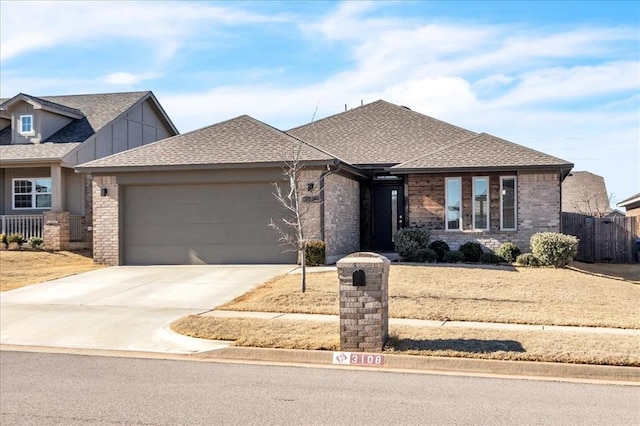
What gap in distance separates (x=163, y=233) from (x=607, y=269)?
593 inches

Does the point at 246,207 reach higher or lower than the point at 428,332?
higher

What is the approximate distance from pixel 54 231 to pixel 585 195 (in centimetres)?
3610

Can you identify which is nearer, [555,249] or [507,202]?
[555,249]

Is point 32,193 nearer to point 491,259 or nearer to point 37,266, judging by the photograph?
point 37,266

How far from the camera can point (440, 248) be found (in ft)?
72.2

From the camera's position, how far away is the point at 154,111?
34906 millimetres

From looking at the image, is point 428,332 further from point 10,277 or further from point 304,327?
point 10,277

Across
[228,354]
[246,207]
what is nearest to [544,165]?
[246,207]

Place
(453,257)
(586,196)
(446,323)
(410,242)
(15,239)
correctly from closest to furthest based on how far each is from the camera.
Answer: (446,323) → (453,257) → (410,242) → (15,239) → (586,196)

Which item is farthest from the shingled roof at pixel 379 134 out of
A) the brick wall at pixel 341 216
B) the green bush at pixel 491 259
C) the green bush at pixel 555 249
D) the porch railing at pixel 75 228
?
the porch railing at pixel 75 228

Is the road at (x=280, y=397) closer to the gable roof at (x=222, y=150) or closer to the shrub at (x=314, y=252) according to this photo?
the shrub at (x=314, y=252)

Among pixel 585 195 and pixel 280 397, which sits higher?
pixel 585 195

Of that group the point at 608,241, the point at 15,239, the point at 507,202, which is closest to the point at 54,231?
the point at 15,239

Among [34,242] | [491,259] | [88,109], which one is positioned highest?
[88,109]
